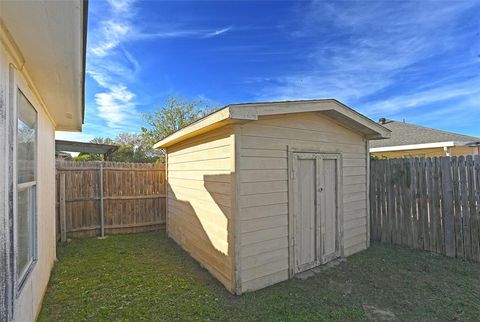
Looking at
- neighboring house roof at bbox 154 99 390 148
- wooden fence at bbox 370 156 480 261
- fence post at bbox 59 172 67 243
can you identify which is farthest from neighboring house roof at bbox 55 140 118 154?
wooden fence at bbox 370 156 480 261

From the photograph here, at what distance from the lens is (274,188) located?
390 centimetres

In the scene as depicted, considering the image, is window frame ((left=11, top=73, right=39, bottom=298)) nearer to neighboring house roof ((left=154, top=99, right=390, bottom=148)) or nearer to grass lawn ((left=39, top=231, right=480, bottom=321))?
grass lawn ((left=39, top=231, right=480, bottom=321))

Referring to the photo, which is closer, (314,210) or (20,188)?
(20,188)

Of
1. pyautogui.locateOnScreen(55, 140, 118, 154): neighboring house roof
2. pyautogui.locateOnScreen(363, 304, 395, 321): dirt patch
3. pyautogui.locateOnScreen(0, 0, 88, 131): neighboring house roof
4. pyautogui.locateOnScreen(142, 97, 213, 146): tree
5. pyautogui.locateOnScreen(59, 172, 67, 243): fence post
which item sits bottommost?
pyautogui.locateOnScreen(363, 304, 395, 321): dirt patch

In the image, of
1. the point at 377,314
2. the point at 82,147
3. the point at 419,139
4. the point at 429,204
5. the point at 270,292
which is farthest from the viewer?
the point at 419,139

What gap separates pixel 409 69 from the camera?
9633mm

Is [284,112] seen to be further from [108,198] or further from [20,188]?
[108,198]

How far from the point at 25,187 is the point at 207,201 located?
2499mm

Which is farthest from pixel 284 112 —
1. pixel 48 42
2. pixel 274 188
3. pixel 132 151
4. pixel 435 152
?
pixel 132 151

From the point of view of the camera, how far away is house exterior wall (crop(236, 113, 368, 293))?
356 cm

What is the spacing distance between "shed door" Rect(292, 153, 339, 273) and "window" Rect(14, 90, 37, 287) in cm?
344

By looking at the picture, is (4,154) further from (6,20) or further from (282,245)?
(282,245)

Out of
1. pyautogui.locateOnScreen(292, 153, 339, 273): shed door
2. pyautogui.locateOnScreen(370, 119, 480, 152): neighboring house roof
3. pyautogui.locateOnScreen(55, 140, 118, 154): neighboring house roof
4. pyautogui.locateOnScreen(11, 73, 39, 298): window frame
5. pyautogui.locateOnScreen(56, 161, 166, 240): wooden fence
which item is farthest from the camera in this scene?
pyautogui.locateOnScreen(370, 119, 480, 152): neighboring house roof

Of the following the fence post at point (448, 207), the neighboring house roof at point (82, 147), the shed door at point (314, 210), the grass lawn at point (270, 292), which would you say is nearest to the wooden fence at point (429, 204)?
the fence post at point (448, 207)
